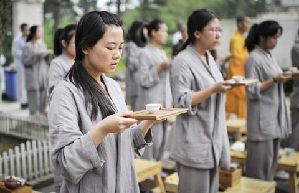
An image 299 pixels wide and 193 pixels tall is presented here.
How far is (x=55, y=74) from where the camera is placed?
4023mm

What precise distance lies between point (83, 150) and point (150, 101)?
370 centimetres

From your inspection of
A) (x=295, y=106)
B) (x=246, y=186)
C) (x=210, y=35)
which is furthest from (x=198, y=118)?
(x=295, y=106)

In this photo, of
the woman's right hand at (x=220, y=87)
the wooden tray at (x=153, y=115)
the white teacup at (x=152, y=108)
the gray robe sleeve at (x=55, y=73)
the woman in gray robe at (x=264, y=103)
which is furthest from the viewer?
the woman in gray robe at (x=264, y=103)

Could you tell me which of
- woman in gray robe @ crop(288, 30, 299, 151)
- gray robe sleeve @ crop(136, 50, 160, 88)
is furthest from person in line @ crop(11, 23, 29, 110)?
woman in gray robe @ crop(288, 30, 299, 151)

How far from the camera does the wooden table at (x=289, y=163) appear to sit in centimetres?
456

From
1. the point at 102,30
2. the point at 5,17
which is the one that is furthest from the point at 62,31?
the point at 102,30

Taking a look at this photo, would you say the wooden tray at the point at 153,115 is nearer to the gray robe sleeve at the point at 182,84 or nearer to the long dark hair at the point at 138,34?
the gray robe sleeve at the point at 182,84

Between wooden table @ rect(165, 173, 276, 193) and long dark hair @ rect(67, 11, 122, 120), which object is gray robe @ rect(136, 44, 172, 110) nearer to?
wooden table @ rect(165, 173, 276, 193)

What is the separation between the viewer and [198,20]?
3.29m

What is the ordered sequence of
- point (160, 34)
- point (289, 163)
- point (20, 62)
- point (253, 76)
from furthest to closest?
point (20, 62) < point (160, 34) < point (289, 163) < point (253, 76)

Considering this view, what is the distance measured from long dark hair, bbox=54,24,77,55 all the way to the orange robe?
4.05 meters

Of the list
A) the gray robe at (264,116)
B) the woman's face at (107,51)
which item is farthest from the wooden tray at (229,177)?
the woman's face at (107,51)

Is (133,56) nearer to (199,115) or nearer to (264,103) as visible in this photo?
(264,103)

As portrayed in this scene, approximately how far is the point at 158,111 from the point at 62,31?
2317 millimetres
